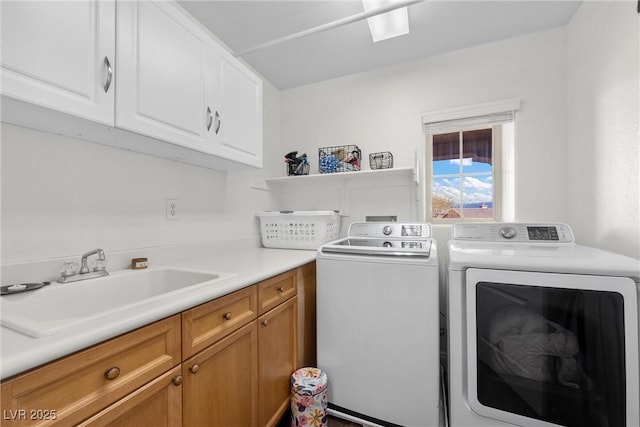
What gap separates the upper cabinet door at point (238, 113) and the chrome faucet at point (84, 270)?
2.57ft

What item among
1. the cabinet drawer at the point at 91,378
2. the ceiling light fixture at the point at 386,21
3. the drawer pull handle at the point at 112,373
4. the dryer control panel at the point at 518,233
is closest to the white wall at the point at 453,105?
the dryer control panel at the point at 518,233

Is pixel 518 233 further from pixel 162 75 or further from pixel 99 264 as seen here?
pixel 99 264

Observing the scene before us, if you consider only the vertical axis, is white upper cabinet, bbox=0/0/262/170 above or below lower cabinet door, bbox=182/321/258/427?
above

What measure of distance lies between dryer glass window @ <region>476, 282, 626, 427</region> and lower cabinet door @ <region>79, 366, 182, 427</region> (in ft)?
4.09

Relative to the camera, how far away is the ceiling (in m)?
1.73

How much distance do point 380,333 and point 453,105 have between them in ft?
6.20

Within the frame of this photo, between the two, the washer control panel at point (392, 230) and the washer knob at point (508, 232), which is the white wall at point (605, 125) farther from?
the washer control panel at point (392, 230)

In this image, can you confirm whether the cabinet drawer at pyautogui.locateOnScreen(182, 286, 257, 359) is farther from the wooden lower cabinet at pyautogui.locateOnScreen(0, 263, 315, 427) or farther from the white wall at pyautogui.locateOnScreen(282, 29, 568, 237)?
the white wall at pyautogui.locateOnScreen(282, 29, 568, 237)

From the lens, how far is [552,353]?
1159 mm

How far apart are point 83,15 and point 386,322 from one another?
1844mm

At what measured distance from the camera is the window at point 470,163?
2154 mm

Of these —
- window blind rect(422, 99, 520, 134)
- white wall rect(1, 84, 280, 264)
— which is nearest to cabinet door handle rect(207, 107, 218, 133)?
white wall rect(1, 84, 280, 264)

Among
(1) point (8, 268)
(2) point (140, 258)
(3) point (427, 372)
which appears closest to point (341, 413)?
(3) point (427, 372)

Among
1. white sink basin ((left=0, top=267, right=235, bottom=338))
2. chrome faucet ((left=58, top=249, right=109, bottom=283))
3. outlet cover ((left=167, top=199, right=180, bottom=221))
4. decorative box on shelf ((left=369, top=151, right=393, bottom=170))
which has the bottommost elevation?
white sink basin ((left=0, top=267, right=235, bottom=338))
